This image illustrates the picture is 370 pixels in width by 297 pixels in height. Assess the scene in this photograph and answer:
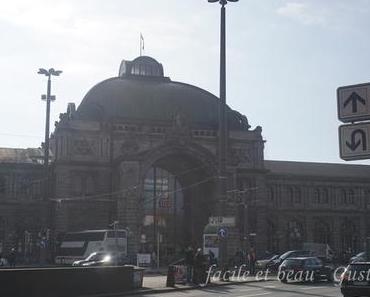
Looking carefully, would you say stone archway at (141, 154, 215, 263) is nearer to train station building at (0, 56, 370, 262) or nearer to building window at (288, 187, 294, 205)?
train station building at (0, 56, 370, 262)

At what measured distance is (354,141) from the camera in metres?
8.59

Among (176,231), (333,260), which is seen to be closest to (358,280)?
(333,260)

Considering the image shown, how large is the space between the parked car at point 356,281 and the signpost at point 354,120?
1441 cm

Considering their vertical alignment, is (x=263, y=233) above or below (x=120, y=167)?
below

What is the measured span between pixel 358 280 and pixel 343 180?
233ft

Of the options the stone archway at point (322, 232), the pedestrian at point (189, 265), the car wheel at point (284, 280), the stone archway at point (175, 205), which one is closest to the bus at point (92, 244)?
the stone archway at point (175, 205)

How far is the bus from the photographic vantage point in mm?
57906

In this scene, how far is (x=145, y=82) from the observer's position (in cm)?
8288

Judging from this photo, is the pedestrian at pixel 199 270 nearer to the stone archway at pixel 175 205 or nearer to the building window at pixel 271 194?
the stone archway at pixel 175 205

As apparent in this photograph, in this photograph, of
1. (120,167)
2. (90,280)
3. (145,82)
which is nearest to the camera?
(90,280)

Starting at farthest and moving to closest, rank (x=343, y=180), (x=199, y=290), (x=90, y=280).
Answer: (x=343, y=180) → (x=199, y=290) → (x=90, y=280)

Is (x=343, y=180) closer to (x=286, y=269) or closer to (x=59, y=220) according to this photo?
(x=59, y=220)

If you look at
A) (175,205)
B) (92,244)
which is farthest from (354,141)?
(175,205)

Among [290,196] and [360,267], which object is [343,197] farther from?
[360,267]
